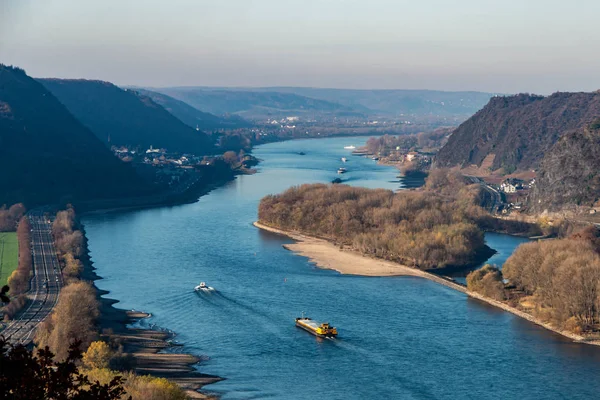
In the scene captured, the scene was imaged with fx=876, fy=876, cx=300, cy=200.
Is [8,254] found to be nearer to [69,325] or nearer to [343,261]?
[343,261]

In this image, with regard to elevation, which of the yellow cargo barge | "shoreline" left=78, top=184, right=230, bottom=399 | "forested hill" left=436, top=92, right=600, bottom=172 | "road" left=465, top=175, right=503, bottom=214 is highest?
"forested hill" left=436, top=92, right=600, bottom=172

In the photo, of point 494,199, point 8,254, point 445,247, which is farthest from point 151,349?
point 494,199

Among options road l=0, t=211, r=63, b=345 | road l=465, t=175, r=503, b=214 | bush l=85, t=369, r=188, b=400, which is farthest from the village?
bush l=85, t=369, r=188, b=400

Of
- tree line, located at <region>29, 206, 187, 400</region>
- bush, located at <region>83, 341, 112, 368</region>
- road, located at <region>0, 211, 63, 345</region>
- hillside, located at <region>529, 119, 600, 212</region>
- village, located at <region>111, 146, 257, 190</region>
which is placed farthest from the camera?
village, located at <region>111, 146, 257, 190</region>

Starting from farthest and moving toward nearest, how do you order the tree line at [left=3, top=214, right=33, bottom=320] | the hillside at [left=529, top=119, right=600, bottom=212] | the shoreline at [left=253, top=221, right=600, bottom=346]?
the hillside at [left=529, top=119, right=600, bottom=212] → the shoreline at [left=253, top=221, right=600, bottom=346] → the tree line at [left=3, top=214, right=33, bottom=320]

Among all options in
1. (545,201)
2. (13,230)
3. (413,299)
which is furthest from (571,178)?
(13,230)

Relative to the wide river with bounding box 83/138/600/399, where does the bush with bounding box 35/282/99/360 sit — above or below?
above

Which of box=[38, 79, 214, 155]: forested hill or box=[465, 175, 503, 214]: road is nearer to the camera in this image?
box=[465, 175, 503, 214]: road

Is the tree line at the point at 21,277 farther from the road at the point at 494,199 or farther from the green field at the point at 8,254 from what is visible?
the road at the point at 494,199

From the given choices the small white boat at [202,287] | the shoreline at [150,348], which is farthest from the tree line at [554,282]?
the shoreline at [150,348]

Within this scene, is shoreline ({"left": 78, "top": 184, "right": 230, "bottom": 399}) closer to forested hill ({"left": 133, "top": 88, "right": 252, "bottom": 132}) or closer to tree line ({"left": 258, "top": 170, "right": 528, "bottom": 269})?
tree line ({"left": 258, "top": 170, "right": 528, "bottom": 269})
